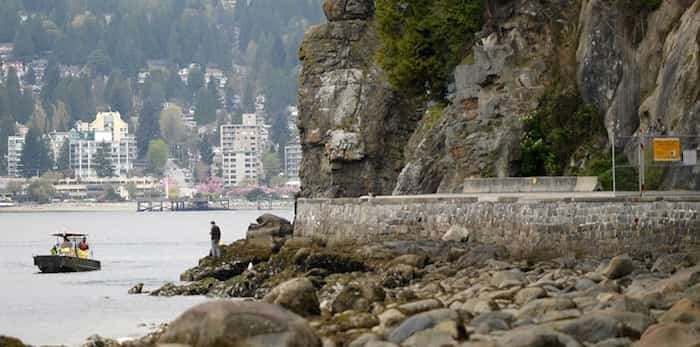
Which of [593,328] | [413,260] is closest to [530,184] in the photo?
[413,260]

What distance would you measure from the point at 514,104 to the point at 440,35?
9433 mm

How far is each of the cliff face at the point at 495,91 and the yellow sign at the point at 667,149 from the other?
3.20 ft

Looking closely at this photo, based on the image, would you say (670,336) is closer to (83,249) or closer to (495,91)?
(495,91)

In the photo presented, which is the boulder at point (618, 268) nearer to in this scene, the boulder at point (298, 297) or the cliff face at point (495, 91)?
the boulder at point (298, 297)

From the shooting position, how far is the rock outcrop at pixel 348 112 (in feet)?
258

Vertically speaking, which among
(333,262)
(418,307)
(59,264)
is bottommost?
(59,264)

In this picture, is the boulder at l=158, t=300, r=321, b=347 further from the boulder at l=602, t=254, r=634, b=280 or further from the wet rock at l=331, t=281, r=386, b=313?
the boulder at l=602, t=254, r=634, b=280

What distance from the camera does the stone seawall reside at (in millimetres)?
45719

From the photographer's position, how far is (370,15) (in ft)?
271

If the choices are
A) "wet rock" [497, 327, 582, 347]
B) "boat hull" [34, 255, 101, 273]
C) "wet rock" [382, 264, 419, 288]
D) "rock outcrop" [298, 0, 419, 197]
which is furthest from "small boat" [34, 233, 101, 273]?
"wet rock" [497, 327, 582, 347]

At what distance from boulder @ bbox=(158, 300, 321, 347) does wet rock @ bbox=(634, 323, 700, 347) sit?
457cm

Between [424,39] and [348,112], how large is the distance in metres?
7.75

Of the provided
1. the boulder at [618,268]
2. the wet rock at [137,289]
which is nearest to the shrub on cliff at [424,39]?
the wet rock at [137,289]

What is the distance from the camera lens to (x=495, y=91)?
64.2 meters
